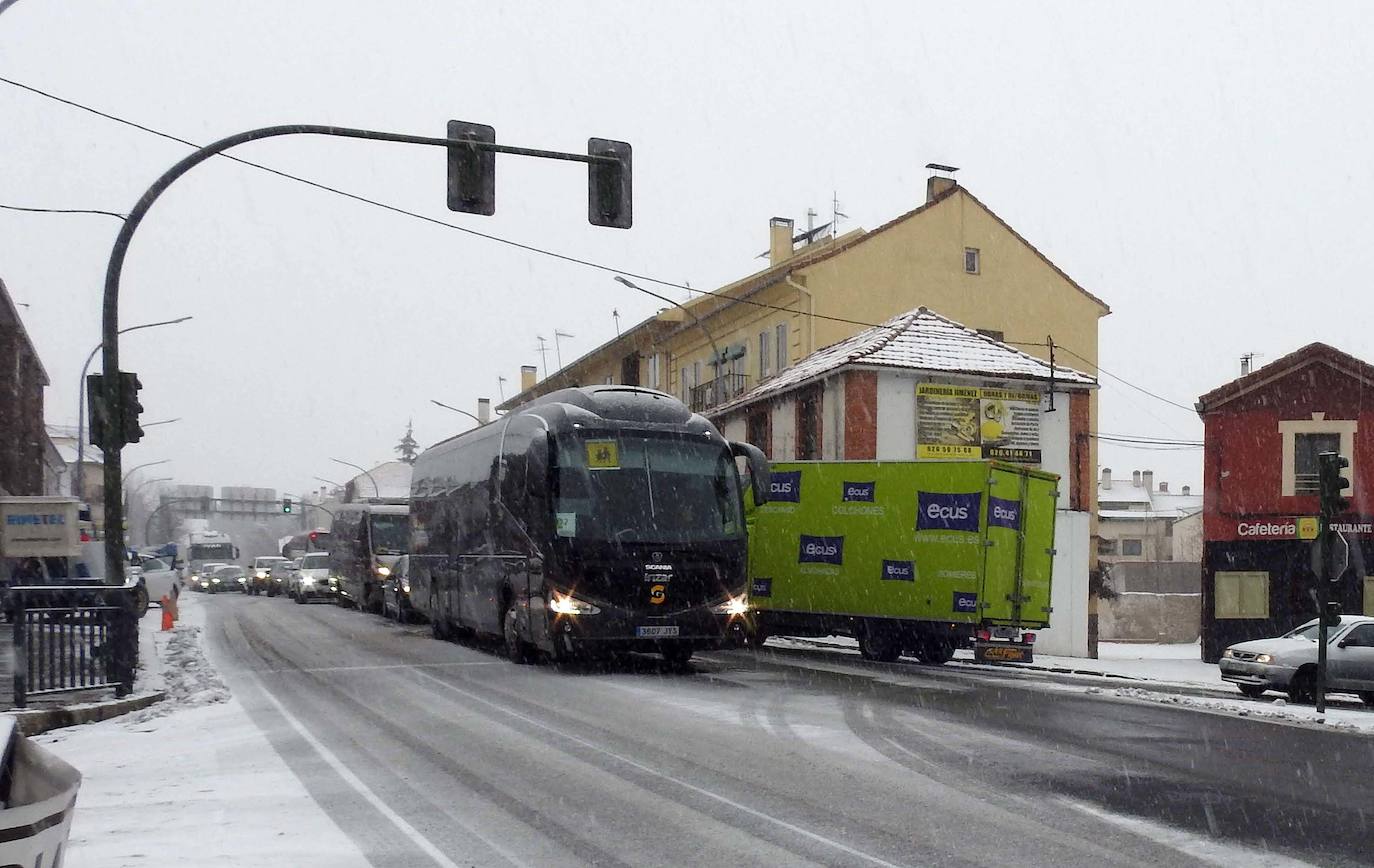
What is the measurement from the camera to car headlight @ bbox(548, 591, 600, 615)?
16500 mm

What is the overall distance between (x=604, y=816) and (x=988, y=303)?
121ft

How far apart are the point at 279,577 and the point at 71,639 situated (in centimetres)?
4793

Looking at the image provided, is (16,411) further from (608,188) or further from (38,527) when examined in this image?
(608,188)

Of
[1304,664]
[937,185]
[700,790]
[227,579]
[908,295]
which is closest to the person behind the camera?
[700,790]

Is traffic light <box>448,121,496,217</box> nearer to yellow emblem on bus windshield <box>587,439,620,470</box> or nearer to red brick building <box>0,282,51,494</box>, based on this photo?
yellow emblem on bus windshield <box>587,439,620,470</box>

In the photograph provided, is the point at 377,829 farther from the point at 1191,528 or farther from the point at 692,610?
the point at 1191,528

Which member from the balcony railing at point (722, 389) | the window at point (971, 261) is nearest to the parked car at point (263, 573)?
the balcony railing at point (722, 389)

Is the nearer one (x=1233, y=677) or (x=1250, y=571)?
(x=1233, y=677)

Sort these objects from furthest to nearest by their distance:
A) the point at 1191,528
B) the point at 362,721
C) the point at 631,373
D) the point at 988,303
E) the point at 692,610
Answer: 1. the point at 1191,528
2. the point at 631,373
3. the point at 988,303
4. the point at 692,610
5. the point at 362,721

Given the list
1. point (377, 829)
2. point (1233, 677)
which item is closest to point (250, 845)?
point (377, 829)

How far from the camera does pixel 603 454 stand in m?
17.2

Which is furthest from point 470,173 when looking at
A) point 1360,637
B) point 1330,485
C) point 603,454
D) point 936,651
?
point 1360,637

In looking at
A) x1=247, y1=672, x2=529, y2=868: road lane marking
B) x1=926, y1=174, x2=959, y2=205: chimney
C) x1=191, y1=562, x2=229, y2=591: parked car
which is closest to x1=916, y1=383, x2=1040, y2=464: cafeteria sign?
x1=926, y1=174, x2=959, y2=205: chimney

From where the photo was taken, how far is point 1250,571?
37.0 meters
